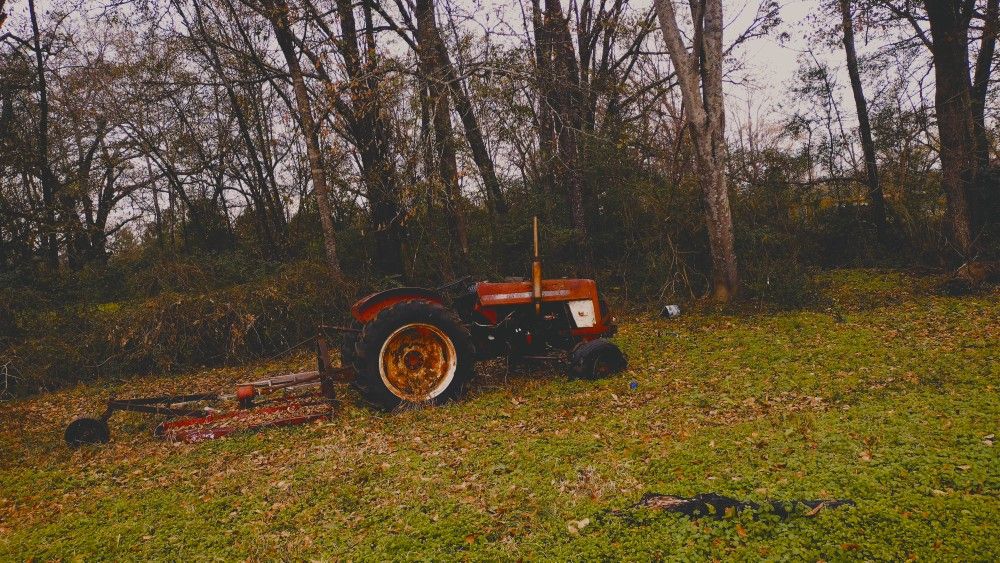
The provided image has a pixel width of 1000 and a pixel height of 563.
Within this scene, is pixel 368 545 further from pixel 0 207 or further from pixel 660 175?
pixel 0 207

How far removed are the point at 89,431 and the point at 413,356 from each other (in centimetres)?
303

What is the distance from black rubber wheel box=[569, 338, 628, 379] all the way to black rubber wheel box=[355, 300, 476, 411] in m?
1.15

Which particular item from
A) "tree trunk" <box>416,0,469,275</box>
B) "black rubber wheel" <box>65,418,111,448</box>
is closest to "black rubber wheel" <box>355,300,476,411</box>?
"black rubber wheel" <box>65,418,111,448</box>

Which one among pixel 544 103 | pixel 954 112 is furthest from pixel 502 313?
pixel 954 112

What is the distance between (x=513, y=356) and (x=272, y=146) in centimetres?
1104

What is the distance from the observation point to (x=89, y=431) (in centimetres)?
538

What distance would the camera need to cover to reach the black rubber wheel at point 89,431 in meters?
5.34

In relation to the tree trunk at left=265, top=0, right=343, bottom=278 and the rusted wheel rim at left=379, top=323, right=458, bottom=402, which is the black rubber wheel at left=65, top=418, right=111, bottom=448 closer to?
the rusted wheel rim at left=379, top=323, right=458, bottom=402

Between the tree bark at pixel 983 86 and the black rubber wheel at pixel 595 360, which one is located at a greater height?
the tree bark at pixel 983 86

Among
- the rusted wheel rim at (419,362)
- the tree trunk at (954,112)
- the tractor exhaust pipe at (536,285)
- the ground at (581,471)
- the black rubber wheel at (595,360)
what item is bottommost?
the ground at (581,471)

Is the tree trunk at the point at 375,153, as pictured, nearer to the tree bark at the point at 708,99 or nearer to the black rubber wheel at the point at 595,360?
the black rubber wheel at the point at 595,360

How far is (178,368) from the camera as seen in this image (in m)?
8.80

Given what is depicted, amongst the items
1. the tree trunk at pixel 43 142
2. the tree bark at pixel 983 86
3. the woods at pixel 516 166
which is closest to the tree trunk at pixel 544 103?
the woods at pixel 516 166

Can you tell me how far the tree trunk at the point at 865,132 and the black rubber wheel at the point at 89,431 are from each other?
1283 cm
